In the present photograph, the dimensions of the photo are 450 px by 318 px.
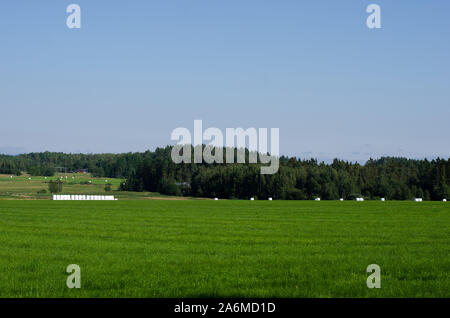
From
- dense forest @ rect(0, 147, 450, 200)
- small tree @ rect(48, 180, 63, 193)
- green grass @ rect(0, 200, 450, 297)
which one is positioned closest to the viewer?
green grass @ rect(0, 200, 450, 297)

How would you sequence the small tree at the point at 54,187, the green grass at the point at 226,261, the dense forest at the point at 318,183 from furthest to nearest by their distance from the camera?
1. the small tree at the point at 54,187
2. the dense forest at the point at 318,183
3. the green grass at the point at 226,261

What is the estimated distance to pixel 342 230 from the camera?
30.4 meters

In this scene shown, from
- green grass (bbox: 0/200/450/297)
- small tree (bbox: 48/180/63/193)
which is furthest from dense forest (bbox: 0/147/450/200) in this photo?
green grass (bbox: 0/200/450/297)

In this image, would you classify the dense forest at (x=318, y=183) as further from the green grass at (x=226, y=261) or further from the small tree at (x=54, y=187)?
the green grass at (x=226, y=261)

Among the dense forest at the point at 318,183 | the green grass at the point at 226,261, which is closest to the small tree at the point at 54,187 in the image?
the dense forest at the point at 318,183

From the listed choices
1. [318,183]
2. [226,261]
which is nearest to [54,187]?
[318,183]

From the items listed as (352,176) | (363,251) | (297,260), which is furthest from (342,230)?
(352,176)

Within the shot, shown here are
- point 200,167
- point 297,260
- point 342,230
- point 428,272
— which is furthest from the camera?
point 200,167

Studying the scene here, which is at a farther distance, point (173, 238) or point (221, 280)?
point (173, 238)

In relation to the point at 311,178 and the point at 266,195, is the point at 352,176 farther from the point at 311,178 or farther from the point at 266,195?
the point at 266,195

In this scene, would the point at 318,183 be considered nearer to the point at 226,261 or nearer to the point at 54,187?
the point at 54,187

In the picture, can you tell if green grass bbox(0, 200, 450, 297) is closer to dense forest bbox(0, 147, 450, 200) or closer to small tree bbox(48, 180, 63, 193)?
dense forest bbox(0, 147, 450, 200)

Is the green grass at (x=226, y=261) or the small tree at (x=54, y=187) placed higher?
the green grass at (x=226, y=261)

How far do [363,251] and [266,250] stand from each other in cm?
372
